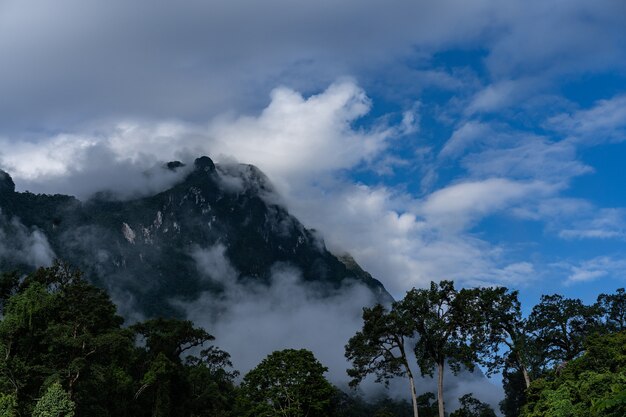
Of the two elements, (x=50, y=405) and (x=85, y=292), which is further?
(x=85, y=292)

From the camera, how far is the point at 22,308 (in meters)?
42.3

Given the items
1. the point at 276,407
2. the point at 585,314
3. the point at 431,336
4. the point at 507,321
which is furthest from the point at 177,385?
the point at 585,314

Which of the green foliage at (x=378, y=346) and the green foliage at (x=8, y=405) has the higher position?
the green foliage at (x=378, y=346)

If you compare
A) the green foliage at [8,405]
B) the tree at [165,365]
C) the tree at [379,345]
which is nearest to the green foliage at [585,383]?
the tree at [379,345]

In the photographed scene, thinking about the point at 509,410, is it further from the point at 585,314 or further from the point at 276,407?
the point at 276,407

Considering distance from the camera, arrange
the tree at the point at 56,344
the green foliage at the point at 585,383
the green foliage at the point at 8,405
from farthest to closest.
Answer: the tree at the point at 56,344, the green foliage at the point at 8,405, the green foliage at the point at 585,383

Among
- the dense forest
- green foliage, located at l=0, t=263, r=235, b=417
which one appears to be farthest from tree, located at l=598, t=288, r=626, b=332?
green foliage, located at l=0, t=263, r=235, b=417

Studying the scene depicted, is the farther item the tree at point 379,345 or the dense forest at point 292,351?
the tree at point 379,345

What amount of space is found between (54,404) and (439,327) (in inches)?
1226

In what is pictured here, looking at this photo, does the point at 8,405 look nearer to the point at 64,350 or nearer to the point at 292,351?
the point at 64,350

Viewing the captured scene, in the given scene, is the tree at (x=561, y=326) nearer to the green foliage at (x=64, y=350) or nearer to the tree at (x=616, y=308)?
the tree at (x=616, y=308)

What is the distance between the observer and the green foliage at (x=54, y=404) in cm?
3703

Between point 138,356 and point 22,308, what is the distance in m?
25.5

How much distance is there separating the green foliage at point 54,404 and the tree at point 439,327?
28284 millimetres
